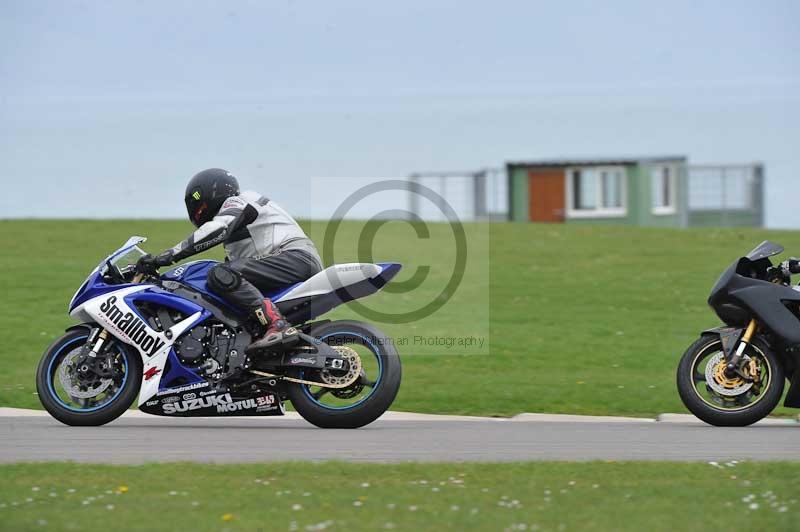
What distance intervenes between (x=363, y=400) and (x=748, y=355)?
289cm

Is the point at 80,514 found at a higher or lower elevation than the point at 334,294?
lower

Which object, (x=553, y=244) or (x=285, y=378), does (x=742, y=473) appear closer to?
(x=285, y=378)

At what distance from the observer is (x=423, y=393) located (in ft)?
38.6

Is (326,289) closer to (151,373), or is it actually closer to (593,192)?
(151,373)

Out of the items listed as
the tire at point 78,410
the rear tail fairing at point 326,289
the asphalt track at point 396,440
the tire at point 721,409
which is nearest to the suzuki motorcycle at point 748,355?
the tire at point 721,409

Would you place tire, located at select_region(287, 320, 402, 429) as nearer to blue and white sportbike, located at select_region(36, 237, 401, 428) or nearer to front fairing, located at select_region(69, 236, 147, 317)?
blue and white sportbike, located at select_region(36, 237, 401, 428)

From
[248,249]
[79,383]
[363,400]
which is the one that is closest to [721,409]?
[363,400]

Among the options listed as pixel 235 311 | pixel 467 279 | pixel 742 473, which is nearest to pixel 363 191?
pixel 467 279

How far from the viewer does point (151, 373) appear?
30.4 ft

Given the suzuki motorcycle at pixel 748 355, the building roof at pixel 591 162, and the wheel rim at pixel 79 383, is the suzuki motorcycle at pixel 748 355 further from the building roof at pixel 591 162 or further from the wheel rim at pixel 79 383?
the building roof at pixel 591 162

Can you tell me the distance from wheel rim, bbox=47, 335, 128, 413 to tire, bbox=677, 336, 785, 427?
4191 millimetres

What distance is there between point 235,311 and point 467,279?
40.8 ft

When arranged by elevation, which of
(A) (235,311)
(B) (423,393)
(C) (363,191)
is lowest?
(B) (423,393)

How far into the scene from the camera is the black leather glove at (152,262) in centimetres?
932
